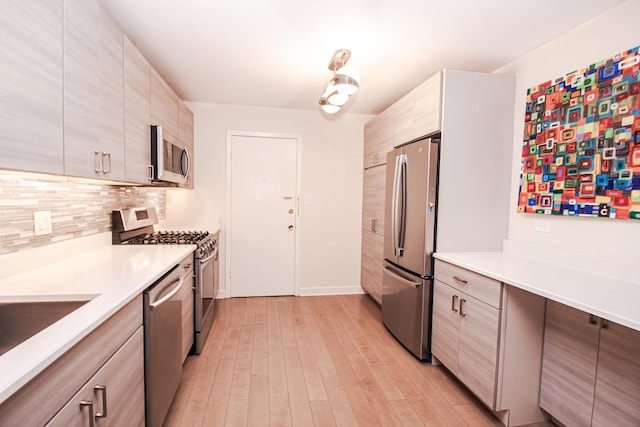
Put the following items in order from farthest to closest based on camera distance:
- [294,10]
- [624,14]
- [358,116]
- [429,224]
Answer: [358,116], [429,224], [294,10], [624,14]

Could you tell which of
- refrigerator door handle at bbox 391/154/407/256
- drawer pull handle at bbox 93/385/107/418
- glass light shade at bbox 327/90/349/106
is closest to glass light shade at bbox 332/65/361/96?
glass light shade at bbox 327/90/349/106

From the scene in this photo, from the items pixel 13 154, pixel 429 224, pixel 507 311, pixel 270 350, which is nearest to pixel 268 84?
pixel 429 224

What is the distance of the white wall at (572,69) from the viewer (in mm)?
1620

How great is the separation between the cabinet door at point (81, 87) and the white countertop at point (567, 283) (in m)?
2.19

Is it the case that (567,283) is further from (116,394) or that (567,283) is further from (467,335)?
(116,394)

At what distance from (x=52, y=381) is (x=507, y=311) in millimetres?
1975

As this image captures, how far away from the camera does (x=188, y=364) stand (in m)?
2.24

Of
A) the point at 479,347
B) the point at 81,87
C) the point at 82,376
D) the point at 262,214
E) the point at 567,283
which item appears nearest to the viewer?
the point at 82,376

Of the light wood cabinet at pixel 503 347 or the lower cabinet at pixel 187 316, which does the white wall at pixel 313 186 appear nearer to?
the lower cabinet at pixel 187 316

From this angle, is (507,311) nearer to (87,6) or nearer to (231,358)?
(231,358)

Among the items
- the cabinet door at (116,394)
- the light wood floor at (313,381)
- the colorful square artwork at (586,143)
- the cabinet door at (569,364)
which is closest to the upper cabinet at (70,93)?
the cabinet door at (116,394)

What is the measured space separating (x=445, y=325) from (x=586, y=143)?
1.47 metres

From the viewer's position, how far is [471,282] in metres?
1.86

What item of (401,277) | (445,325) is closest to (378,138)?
(401,277)
